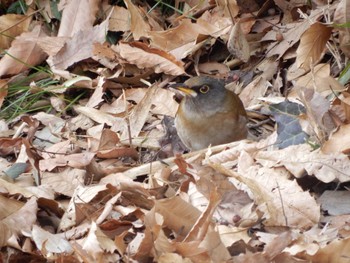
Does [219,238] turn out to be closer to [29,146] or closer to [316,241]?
[316,241]

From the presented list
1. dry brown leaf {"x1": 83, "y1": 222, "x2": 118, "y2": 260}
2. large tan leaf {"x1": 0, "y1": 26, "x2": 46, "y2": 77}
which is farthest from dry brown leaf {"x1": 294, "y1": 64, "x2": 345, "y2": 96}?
large tan leaf {"x1": 0, "y1": 26, "x2": 46, "y2": 77}

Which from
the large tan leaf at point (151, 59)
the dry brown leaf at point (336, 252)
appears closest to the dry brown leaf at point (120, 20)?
the large tan leaf at point (151, 59)

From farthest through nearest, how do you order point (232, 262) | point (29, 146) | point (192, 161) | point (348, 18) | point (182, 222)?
point (348, 18)
point (29, 146)
point (192, 161)
point (182, 222)
point (232, 262)

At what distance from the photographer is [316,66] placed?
7.17m

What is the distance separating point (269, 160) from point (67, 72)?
2.94 metres

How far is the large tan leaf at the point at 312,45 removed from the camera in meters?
7.06

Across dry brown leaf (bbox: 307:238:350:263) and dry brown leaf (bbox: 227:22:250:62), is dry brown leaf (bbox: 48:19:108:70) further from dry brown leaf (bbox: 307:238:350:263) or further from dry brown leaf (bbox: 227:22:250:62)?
dry brown leaf (bbox: 307:238:350:263)

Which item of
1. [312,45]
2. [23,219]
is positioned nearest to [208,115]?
[312,45]

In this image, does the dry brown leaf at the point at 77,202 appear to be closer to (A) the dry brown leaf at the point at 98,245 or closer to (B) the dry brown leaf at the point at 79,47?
(A) the dry brown leaf at the point at 98,245

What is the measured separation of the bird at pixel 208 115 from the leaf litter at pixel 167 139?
0.28 meters

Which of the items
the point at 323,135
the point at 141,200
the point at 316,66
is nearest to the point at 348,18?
the point at 316,66

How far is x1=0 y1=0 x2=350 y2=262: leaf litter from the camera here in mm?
4945

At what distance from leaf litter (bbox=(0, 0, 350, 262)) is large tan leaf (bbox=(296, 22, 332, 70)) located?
0.04ft

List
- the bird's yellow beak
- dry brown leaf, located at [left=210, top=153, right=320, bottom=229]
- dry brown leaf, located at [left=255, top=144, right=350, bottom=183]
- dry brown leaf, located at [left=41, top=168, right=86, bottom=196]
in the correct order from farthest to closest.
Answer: the bird's yellow beak < dry brown leaf, located at [left=41, top=168, right=86, bottom=196] < dry brown leaf, located at [left=255, top=144, right=350, bottom=183] < dry brown leaf, located at [left=210, top=153, right=320, bottom=229]
